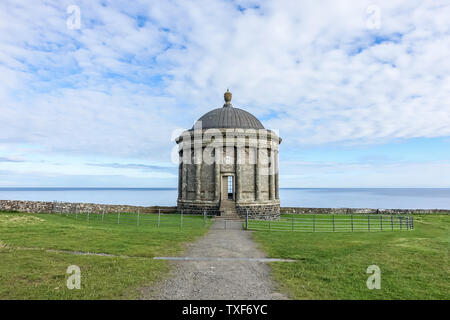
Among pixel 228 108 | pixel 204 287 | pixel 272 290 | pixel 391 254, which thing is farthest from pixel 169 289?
pixel 228 108

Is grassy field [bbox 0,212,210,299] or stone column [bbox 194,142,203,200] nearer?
grassy field [bbox 0,212,210,299]

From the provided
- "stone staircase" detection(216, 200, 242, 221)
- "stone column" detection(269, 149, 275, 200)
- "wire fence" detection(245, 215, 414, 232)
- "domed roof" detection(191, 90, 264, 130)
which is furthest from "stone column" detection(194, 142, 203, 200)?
"wire fence" detection(245, 215, 414, 232)

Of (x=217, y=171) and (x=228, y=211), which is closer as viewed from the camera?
(x=228, y=211)

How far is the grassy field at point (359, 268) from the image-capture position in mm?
6918

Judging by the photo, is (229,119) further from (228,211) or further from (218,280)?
(218,280)

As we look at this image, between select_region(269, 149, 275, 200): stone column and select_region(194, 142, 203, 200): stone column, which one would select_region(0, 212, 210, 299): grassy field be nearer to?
select_region(194, 142, 203, 200): stone column

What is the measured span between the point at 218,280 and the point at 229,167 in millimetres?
21350

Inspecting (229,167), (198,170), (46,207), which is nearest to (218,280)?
(229,167)

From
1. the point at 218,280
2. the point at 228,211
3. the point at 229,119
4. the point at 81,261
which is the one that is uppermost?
the point at 229,119

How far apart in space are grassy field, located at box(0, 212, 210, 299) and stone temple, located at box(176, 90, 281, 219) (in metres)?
13.6

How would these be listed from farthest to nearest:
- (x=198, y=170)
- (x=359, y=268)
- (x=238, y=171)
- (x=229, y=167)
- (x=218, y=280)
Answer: (x=198, y=170) < (x=229, y=167) < (x=238, y=171) < (x=359, y=268) < (x=218, y=280)

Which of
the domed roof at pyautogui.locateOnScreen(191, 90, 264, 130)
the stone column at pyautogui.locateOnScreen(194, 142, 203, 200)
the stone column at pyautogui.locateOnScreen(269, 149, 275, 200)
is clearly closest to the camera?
the stone column at pyautogui.locateOnScreen(194, 142, 203, 200)

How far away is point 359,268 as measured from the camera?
8.73 metres

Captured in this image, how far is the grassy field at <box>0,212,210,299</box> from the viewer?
6727 millimetres
